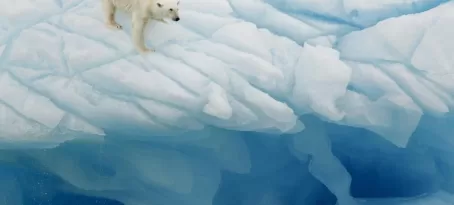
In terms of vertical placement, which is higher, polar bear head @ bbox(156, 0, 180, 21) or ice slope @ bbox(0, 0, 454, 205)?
polar bear head @ bbox(156, 0, 180, 21)

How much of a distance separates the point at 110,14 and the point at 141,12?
0.11 m

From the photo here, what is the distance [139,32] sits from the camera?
1.68 metres

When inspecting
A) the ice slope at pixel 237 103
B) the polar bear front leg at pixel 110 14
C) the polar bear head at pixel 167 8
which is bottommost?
the ice slope at pixel 237 103

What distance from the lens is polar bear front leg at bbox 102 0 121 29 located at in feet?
5.53

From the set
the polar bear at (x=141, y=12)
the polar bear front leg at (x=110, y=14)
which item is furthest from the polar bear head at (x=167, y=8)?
the polar bear front leg at (x=110, y=14)

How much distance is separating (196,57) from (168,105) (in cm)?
17

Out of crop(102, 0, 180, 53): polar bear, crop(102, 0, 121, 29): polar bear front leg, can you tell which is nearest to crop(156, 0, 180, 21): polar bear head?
crop(102, 0, 180, 53): polar bear

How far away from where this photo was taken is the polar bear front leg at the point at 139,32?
1.67 m

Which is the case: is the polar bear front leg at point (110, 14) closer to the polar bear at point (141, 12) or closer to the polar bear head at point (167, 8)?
the polar bear at point (141, 12)

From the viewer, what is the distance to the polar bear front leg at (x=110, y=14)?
1687mm

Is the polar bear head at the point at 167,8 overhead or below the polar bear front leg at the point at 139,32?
overhead

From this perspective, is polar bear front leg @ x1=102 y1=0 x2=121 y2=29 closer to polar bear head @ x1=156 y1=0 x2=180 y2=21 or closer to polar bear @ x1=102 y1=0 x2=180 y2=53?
polar bear @ x1=102 y1=0 x2=180 y2=53

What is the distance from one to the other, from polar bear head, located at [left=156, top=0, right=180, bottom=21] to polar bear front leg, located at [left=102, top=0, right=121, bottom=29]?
15 cm

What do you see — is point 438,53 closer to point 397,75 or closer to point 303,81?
point 397,75
